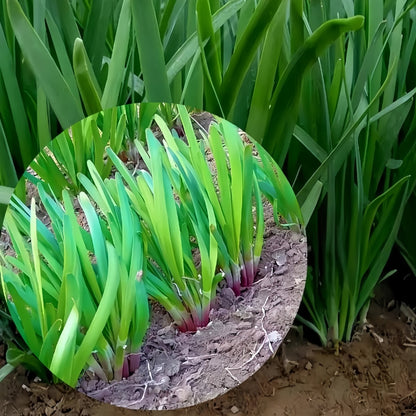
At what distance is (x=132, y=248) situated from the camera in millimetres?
562

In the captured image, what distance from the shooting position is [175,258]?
1.91 feet

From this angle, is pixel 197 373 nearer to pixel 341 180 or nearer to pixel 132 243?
pixel 132 243

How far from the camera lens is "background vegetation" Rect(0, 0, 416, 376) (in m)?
0.67

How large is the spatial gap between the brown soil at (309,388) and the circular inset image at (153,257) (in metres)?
0.19

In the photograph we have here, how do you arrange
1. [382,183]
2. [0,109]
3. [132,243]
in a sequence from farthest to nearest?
[382,183]
[0,109]
[132,243]

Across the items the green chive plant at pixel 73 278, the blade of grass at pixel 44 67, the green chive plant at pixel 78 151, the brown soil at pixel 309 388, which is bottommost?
the brown soil at pixel 309 388

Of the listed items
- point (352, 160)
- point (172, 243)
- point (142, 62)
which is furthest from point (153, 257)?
point (352, 160)

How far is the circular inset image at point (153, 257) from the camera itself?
562mm

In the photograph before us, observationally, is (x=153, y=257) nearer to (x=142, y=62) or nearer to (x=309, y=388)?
(x=142, y=62)

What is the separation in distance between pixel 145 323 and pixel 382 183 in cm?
48

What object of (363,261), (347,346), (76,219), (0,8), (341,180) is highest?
(0,8)

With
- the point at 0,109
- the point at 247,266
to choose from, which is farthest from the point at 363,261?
the point at 0,109

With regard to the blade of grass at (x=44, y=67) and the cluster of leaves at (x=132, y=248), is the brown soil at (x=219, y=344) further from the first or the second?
the blade of grass at (x=44, y=67)

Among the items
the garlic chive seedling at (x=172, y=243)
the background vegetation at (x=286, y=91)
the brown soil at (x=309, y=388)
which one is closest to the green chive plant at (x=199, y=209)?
the garlic chive seedling at (x=172, y=243)
